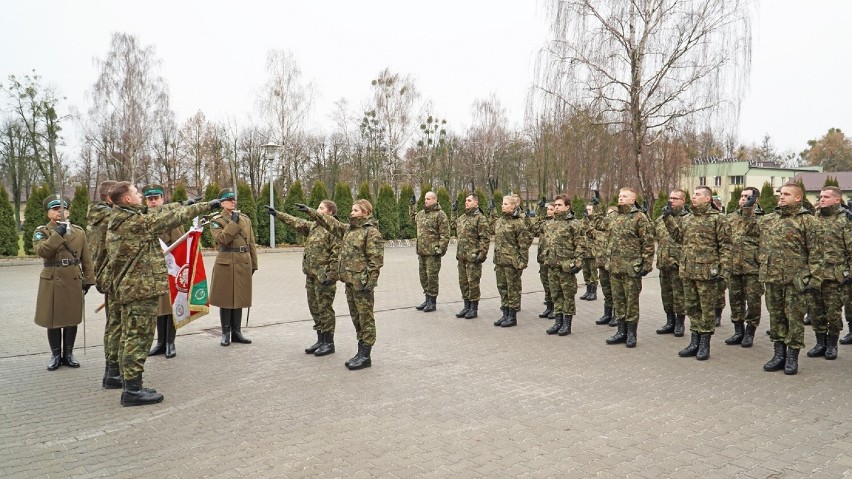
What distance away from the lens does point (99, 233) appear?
20.5 ft

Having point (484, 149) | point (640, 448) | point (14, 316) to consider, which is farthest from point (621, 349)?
point (484, 149)

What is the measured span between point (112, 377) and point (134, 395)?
71 cm

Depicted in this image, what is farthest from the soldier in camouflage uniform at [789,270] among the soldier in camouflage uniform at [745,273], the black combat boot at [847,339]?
the black combat boot at [847,339]

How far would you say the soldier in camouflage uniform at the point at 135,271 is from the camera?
543cm

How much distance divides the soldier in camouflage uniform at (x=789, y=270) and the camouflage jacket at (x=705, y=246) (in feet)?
1.72

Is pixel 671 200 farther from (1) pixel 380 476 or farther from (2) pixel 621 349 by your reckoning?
(1) pixel 380 476

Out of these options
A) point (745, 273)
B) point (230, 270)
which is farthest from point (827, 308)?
point (230, 270)

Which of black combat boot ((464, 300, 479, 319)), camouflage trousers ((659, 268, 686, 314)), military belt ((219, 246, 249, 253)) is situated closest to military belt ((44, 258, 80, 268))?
military belt ((219, 246, 249, 253))

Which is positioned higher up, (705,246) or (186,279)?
(705,246)

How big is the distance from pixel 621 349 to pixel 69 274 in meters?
6.64

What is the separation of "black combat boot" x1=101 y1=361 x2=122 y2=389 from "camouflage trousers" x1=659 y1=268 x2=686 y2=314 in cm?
700

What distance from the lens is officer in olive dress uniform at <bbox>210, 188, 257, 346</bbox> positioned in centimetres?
785

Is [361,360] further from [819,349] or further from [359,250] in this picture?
[819,349]

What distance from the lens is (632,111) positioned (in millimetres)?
18406
